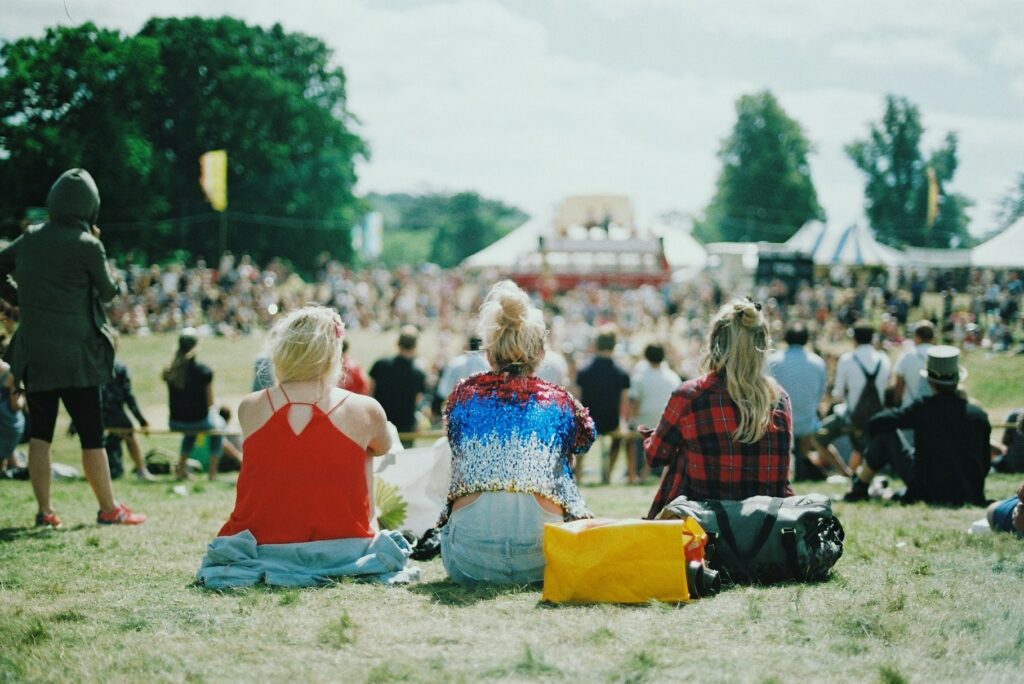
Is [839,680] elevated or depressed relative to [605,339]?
depressed

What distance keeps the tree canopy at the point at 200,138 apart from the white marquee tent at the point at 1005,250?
16.3 meters

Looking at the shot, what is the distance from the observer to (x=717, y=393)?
501cm

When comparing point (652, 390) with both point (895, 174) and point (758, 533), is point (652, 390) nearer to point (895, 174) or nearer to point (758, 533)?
point (758, 533)

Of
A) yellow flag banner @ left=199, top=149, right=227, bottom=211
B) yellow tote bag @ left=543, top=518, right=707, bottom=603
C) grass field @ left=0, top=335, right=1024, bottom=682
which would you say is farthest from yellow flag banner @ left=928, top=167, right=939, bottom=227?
yellow tote bag @ left=543, top=518, right=707, bottom=603

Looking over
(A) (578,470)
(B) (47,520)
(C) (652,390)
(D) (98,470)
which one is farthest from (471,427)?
(A) (578,470)

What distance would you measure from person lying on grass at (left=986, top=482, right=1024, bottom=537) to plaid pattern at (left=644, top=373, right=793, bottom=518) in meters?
1.69

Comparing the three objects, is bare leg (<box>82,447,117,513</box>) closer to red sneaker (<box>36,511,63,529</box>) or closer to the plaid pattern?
red sneaker (<box>36,511,63,529</box>)

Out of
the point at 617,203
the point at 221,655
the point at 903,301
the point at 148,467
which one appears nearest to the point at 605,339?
the point at 148,467

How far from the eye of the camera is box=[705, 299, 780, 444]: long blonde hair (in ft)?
16.2

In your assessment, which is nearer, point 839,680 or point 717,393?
point 839,680

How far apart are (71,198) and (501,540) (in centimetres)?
332

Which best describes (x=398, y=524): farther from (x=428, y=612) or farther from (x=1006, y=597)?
(x=1006, y=597)

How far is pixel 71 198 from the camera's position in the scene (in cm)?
591

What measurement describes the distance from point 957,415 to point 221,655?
5775 mm
